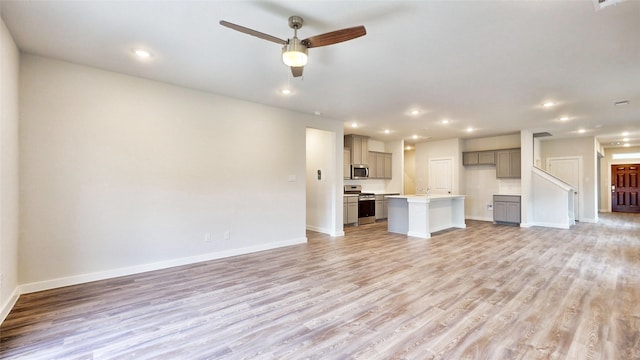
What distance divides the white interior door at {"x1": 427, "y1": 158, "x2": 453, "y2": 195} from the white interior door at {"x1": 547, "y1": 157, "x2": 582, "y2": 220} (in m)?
3.50

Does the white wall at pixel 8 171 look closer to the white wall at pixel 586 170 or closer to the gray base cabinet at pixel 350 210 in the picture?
the gray base cabinet at pixel 350 210

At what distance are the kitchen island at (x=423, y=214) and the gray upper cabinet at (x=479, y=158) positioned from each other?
206cm

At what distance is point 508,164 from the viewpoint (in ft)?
27.0

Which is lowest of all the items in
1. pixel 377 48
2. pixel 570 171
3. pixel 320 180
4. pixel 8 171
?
pixel 320 180

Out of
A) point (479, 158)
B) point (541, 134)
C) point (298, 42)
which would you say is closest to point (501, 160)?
point (479, 158)

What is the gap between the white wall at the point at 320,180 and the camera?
6395 mm

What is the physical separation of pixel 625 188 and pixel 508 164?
701cm

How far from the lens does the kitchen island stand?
20.5 feet

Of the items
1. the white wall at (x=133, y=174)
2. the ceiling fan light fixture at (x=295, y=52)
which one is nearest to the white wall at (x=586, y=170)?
the white wall at (x=133, y=174)

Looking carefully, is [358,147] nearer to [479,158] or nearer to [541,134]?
[479,158]

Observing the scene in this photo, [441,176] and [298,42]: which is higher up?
[298,42]

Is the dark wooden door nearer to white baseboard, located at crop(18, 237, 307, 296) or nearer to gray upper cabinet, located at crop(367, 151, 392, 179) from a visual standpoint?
gray upper cabinet, located at crop(367, 151, 392, 179)

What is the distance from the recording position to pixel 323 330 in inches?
93.0

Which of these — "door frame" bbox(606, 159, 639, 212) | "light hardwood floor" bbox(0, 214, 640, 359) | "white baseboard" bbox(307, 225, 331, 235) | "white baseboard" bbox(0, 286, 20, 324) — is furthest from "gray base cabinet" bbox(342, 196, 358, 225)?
"door frame" bbox(606, 159, 639, 212)
